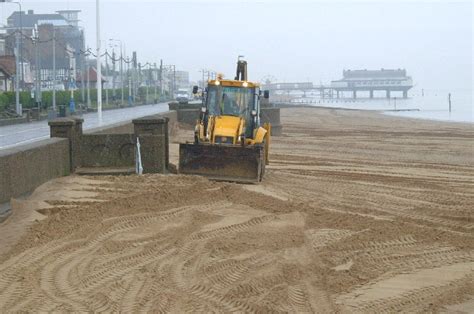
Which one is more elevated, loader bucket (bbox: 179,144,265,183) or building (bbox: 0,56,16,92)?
building (bbox: 0,56,16,92)

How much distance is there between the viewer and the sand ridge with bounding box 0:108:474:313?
861 centimetres

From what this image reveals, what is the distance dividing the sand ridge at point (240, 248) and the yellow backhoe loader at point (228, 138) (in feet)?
2.51

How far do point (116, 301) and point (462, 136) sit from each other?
40168 millimetres

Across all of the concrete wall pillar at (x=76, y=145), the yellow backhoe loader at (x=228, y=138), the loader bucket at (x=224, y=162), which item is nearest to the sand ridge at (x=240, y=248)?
the loader bucket at (x=224, y=162)

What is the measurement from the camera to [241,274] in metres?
9.63

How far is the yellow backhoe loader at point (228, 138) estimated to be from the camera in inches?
737

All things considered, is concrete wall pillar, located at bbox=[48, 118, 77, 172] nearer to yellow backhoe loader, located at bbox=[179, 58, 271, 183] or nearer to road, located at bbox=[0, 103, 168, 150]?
yellow backhoe loader, located at bbox=[179, 58, 271, 183]

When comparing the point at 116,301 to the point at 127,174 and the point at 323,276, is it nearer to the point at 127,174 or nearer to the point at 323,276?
the point at 323,276

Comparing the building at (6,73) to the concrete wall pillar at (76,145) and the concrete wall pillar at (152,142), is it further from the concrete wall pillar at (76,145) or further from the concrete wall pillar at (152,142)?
the concrete wall pillar at (152,142)

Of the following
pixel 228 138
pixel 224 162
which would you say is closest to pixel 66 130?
pixel 224 162

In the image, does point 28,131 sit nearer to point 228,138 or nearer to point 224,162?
point 228,138

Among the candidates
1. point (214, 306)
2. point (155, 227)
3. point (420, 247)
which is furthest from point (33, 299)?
point (420, 247)

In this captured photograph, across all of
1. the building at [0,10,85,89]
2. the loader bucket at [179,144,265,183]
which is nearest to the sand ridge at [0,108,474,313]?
the loader bucket at [179,144,265,183]

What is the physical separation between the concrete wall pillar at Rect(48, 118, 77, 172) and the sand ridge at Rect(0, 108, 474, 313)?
52.0 inches
